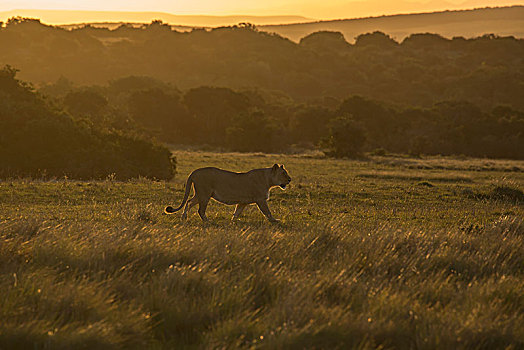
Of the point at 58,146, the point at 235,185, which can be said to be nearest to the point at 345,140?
the point at 58,146

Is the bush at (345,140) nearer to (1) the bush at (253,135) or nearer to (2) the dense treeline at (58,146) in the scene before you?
(1) the bush at (253,135)

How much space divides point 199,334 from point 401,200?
1450 cm

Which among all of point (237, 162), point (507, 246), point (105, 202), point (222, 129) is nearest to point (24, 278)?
point (507, 246)

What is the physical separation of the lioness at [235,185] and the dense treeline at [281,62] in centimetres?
10029

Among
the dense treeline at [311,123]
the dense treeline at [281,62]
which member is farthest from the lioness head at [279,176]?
the dense treeline at [281,62]

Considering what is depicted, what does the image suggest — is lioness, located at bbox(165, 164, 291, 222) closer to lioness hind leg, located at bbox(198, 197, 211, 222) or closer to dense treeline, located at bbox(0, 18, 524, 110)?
lioness hind leg, located at bbox(198, 197, 211, 222)

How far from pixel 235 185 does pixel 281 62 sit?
146 m

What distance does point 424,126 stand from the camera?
79062mm

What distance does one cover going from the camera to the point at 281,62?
157250 millimetres

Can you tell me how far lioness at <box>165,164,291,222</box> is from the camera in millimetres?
13688

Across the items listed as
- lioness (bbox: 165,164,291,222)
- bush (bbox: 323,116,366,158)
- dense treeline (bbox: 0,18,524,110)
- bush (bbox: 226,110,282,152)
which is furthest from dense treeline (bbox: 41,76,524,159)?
lioness (bbox: 165,164,291,222)

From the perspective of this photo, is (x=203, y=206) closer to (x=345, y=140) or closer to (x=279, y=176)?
(x=279, y=176)

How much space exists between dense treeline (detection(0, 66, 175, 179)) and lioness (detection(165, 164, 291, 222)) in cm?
1485

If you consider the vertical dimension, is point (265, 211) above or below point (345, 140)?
above
